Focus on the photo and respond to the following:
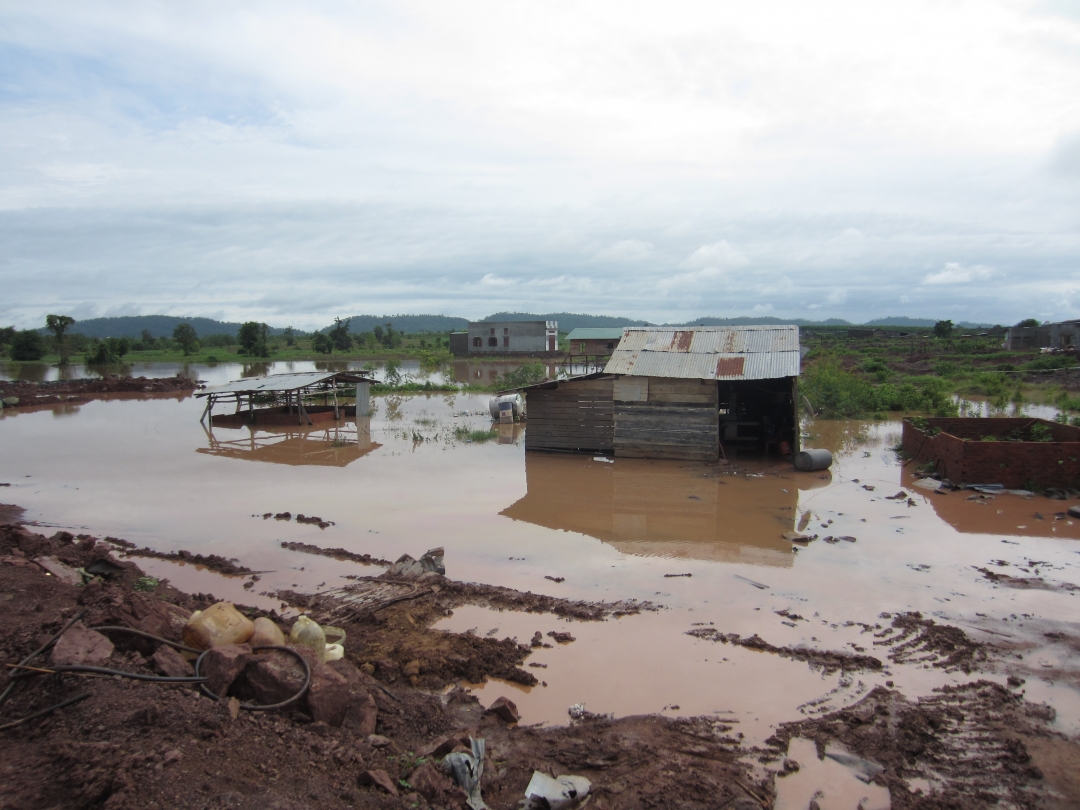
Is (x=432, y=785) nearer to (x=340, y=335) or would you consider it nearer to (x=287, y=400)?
A: (x=287, y=400)

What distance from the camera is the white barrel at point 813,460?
15.1 m

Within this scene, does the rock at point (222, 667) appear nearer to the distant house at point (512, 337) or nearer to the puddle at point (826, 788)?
the puddle at point (826, 788)

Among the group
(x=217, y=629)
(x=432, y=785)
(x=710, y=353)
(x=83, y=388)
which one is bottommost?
(x=432, y=785)

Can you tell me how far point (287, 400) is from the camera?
24609 millimetres

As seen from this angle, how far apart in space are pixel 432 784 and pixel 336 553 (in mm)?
6160

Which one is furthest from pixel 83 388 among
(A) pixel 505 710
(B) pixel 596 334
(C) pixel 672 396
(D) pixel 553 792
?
(D) pixel 553 792

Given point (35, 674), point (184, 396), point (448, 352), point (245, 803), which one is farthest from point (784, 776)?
point (448, 352)

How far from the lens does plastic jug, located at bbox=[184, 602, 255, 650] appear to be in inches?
215

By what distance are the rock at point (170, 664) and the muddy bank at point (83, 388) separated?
1345 inches

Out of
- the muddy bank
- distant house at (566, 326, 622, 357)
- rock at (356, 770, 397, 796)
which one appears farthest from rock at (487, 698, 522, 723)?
distant house at (566, 326, 622, 357)

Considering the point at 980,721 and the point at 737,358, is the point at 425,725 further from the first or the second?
the point at 737,358

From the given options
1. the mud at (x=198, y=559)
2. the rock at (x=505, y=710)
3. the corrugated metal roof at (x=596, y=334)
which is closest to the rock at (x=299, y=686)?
the rock at (x=505, y=710)

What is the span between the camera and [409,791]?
4.30 metres

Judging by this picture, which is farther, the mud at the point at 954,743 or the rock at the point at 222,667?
the rock at the point at 222,667
